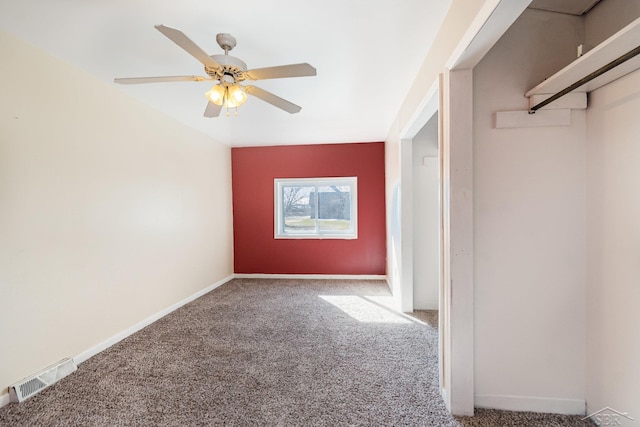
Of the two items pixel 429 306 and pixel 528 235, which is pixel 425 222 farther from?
pixel 528 235

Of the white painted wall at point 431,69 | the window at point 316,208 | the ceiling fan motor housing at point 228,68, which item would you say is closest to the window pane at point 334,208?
the window at point 316,208

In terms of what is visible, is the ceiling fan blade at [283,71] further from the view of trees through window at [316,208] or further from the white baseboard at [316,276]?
the white baseboard at [316,276]

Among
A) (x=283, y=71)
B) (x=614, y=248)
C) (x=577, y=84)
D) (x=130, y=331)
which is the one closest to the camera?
(x=577, y=84)

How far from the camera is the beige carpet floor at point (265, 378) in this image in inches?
62.7

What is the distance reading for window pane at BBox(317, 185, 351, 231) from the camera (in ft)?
15.8

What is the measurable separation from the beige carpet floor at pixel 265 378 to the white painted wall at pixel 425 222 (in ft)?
0.98

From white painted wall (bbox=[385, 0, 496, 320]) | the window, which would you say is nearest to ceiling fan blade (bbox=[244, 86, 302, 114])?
white painted wall (bbox=[385, 0, 496, 320])

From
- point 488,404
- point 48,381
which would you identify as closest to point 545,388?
point 488,404

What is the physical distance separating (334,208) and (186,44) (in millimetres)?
3649

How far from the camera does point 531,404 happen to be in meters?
1.60

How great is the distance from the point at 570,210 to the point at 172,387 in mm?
2858

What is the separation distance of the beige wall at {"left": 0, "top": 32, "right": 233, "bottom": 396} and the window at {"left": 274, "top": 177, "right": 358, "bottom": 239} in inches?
73.3

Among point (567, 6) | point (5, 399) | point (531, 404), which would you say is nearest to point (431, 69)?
point (567, 6)

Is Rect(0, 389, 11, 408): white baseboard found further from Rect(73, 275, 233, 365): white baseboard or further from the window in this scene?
the window
